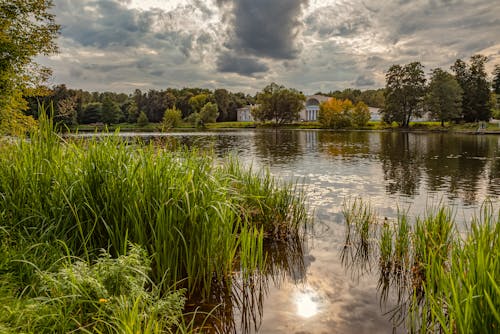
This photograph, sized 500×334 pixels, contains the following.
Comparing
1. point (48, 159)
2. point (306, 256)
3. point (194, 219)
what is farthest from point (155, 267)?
point (306, 256)

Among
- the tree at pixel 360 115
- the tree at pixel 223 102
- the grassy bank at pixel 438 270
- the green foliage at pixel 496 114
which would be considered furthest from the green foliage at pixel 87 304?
the tree at pixel 223 102

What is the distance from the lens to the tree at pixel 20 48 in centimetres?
1309

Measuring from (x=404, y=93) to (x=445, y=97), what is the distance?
28.3 feet

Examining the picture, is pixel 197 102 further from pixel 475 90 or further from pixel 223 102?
pixel 475 90

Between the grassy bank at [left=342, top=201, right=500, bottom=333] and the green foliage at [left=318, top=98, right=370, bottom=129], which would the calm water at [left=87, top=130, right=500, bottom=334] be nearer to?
the grassy bank at [left=342, top=201, right=500, bottom=333]

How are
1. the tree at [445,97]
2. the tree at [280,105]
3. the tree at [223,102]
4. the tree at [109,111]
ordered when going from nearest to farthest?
1. the tree at [445,97]
2. the tree at [109,111]
3. the tree at [280,105]
4. the tree at [223,102]

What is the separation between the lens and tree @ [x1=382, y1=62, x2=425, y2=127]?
222 ft

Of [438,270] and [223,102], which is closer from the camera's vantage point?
[438,270]

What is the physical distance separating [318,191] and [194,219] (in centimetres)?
965

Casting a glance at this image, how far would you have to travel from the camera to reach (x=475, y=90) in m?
62.7

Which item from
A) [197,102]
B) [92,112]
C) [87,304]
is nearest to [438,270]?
[87,304]

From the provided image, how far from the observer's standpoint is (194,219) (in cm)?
404

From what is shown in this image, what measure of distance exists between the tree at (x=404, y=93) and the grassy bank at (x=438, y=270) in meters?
67.5

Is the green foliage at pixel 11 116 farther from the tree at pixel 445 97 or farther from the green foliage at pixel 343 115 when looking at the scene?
the green foliage at pixel 343 115
